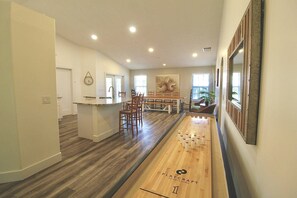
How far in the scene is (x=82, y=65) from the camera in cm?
708

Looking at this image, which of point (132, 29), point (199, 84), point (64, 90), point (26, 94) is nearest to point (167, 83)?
point (199, 84)

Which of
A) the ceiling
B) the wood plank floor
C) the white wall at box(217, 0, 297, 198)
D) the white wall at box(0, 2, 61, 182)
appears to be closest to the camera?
the white wall at box(217, 0, 297, 198)

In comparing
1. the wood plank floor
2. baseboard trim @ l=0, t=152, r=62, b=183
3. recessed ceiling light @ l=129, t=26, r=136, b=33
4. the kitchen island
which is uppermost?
recessed ceiling light @ l=129, t=26, r=136, b=33

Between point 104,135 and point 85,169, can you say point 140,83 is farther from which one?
point 85,169

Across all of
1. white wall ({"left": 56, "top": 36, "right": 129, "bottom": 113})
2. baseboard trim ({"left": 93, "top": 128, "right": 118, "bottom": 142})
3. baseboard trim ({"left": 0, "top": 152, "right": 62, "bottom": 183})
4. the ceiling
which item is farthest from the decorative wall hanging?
baseboard trim ({"left": 0, "top": 152, "right": 62, "bottom": 183})

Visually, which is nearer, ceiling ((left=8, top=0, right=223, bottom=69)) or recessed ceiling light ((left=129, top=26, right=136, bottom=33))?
ceiling ((left=8, top=0, right=223, bottom=69))

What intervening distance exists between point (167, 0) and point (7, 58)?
3270 mm

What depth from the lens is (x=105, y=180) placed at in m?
2.21

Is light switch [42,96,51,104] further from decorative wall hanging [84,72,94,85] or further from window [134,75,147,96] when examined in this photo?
window [134,75,147,96]

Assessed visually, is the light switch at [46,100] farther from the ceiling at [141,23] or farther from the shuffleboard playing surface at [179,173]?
the ceiling at [141,23]

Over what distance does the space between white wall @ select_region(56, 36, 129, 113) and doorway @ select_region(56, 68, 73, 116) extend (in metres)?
0.18

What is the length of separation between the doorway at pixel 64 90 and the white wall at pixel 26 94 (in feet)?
12.9

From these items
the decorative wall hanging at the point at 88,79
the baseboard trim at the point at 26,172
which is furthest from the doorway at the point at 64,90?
the baseboard trim at the point at 26,172

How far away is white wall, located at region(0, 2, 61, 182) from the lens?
2.12 m
